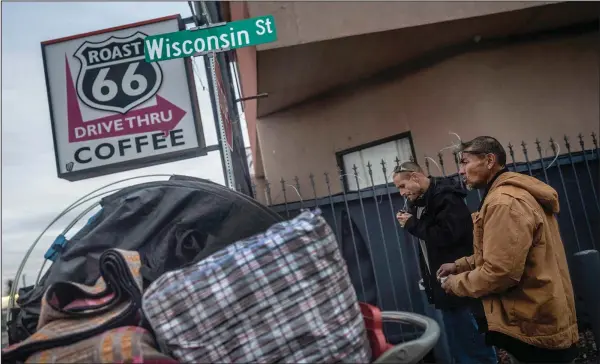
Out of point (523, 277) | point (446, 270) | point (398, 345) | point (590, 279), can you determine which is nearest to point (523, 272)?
point (523, 277)

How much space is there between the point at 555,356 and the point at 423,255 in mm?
1197

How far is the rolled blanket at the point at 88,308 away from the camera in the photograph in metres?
1.36

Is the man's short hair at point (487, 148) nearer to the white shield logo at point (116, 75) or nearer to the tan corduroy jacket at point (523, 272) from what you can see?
the tan corduroy jacket at point (523, 272)

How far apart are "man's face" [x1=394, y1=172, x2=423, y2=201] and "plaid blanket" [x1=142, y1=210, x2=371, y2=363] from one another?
2.11m

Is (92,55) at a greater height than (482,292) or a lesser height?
greater

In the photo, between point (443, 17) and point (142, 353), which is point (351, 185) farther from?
point (142, 353)

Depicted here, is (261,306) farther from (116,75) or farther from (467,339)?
(116,75)

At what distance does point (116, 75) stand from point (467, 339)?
12.7 ft

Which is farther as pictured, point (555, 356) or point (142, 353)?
point (555, 356)

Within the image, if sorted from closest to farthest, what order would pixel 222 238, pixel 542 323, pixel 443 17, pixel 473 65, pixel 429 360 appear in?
pixel 222 238 < pixel 542 323 < pixel 429 360 < pixel 443 17 < pixel 473 65

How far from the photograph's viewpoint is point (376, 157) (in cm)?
740

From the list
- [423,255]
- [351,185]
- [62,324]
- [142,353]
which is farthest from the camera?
[351,185]

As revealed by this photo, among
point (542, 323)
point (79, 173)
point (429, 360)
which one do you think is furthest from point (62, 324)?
point (429, 360)

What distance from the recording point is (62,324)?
1.45m
